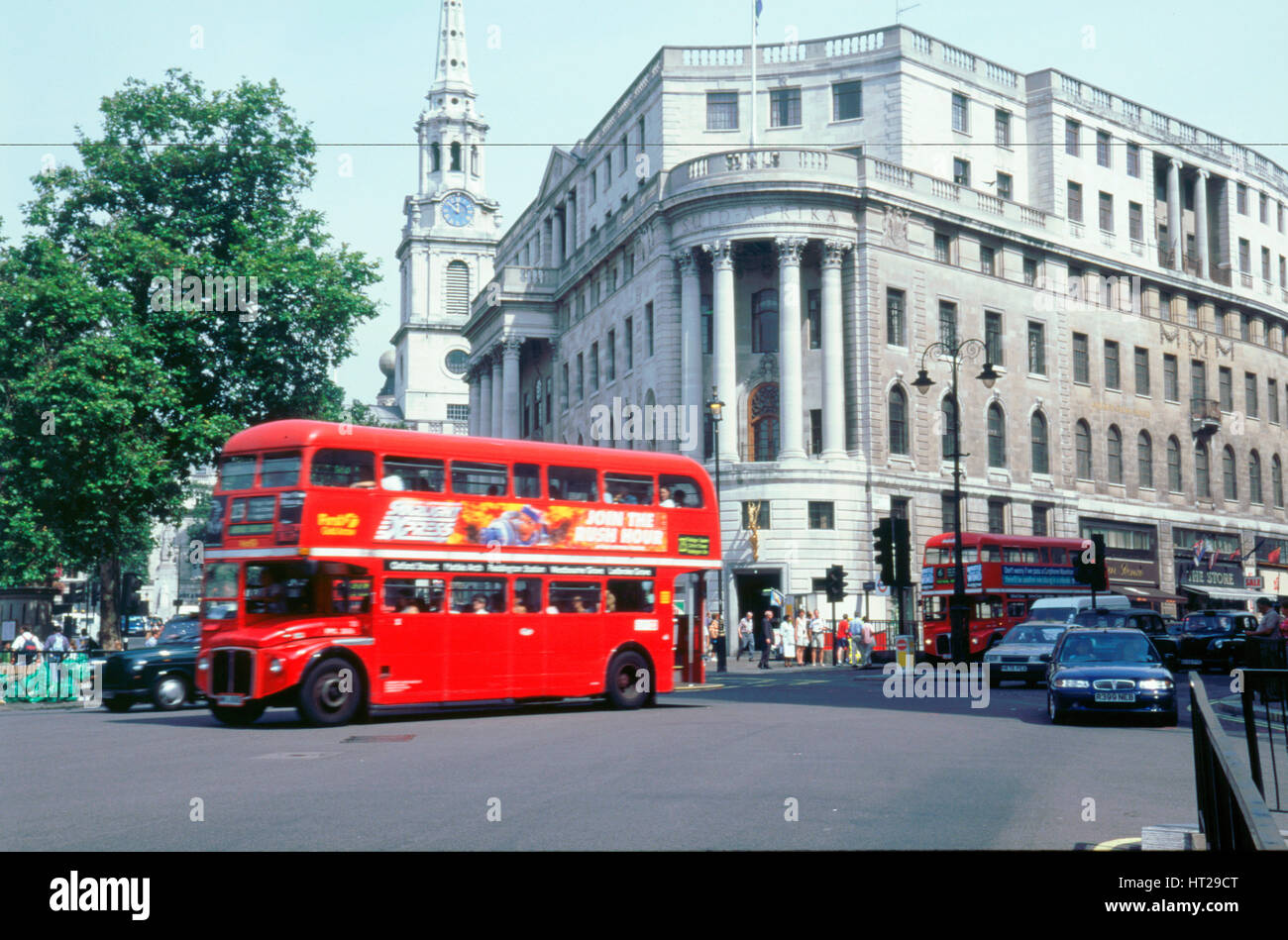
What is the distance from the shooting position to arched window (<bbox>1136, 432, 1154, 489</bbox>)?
63.6 m

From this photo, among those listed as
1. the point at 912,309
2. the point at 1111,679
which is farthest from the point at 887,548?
the point at 912,309

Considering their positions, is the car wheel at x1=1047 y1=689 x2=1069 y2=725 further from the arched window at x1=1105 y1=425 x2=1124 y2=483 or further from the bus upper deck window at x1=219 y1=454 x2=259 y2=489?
the arched window at x1=1105 y1=425 x2=1124 y2=483

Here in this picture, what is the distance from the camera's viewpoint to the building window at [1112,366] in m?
62.1

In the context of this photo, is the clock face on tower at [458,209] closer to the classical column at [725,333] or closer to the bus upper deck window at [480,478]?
the classical column at [725,333]

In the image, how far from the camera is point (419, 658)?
20.5m

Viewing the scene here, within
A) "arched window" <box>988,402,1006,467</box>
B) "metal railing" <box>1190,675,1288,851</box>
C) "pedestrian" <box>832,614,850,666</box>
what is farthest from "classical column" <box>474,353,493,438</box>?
"metal railing" <box>1190,675,1288,851</box>

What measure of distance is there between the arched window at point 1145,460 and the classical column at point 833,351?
19705 millimetres

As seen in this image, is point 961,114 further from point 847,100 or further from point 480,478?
point 480,478

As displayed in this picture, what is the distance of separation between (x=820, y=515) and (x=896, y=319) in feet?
29.4

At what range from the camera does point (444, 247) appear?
113125mm

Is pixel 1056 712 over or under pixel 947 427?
under

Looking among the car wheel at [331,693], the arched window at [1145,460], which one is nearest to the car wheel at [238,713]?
the car wheel at [331,693]

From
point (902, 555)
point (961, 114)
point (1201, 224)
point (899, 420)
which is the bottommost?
point (902, 555)
